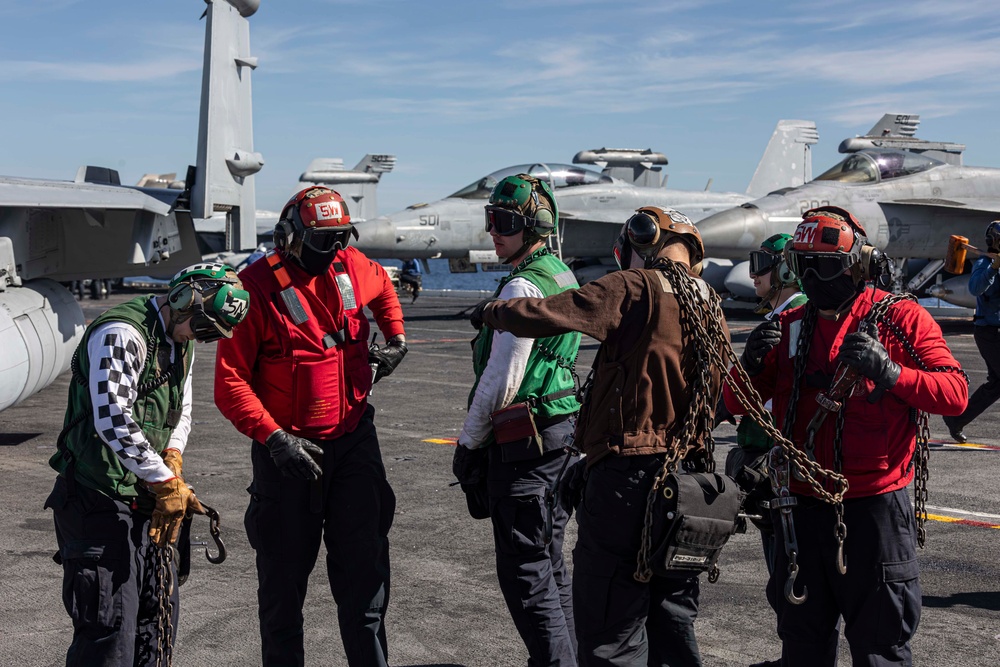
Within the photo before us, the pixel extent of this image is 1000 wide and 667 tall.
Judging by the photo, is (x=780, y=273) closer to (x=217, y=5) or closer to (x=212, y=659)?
(x=212, y=659)

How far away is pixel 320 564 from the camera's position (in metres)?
6.81

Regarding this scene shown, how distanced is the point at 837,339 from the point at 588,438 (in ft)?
3.27

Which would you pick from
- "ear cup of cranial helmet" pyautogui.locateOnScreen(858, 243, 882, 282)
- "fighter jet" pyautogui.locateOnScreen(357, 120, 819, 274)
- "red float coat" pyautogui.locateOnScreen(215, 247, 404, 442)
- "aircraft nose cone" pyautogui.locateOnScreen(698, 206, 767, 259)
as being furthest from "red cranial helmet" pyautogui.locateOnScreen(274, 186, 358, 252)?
"fighter jet" pyautogui.locateOnScreen(357, 120, 819, 274)

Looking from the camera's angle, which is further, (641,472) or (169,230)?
(169,230)

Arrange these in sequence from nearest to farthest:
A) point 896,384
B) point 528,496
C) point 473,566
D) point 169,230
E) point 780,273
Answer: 1. point 896,384
2. point 528,496
3. point 780,273
4. point 473,566
5. point 169,230

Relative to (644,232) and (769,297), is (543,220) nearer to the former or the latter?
(644,232)

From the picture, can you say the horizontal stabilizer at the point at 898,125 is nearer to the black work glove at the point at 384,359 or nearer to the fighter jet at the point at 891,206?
the fighter jet at the point at 891,206

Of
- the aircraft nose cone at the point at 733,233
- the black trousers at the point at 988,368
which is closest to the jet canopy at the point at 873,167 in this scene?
the aircraft nose cone at the point at 733,233

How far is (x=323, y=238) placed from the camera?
15.5 feet

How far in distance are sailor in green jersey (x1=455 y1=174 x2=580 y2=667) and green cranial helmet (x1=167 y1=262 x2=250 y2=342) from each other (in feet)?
3.55

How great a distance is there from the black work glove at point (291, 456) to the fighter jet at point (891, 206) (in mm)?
16366

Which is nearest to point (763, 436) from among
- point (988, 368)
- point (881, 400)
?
point (881, 400)

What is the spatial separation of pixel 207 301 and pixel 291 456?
0.73 m

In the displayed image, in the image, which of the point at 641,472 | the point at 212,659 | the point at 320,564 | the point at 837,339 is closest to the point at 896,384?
the point at 837,339
